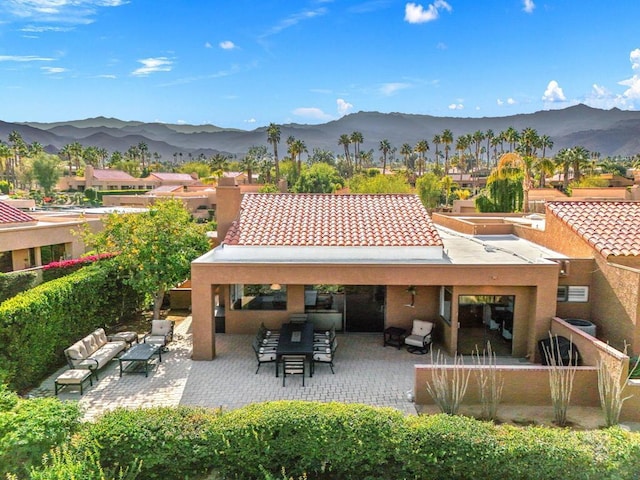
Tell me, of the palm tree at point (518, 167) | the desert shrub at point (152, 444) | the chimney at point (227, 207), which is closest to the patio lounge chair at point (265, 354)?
the desert shrub at point (152, 444)

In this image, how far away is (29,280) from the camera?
17219 mm

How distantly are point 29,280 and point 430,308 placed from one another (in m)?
15.8

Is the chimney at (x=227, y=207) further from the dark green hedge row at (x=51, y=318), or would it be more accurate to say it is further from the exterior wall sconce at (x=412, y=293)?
the exterior wall sconce at (x=412, y=293)

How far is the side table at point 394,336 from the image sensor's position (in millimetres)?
16406

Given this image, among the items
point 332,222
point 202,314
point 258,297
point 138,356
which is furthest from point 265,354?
point 332,222

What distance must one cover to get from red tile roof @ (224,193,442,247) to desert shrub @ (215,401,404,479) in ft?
28.6

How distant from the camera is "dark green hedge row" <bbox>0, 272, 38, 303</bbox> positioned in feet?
54.5

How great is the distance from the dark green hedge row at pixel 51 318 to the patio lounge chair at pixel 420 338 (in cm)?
1165

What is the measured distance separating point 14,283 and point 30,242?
603 centimetres

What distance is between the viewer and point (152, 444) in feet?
26.2

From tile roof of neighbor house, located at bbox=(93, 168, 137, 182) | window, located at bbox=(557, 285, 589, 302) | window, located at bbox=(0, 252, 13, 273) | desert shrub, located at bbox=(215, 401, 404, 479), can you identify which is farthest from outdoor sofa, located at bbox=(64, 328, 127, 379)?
tile roof of neighbor house, located at bbox=(93, 168, 137, 182)

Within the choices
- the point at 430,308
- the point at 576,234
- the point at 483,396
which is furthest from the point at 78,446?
the point at 576,234

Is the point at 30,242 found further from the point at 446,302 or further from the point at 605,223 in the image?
the point at 605,223

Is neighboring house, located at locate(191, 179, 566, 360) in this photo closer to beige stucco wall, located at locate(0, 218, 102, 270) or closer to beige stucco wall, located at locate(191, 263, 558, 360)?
beige stucco wall, located at locate(191, 263, 558, 360)
